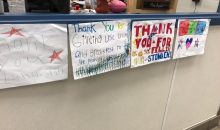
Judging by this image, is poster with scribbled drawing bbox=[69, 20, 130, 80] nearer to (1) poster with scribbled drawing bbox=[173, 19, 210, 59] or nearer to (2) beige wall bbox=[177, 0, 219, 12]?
(1) poster with scribbled drawing bbox=[173, 19, 210, 59]

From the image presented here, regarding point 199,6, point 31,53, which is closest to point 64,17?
point 31,53

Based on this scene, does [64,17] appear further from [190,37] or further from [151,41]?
[190,37]

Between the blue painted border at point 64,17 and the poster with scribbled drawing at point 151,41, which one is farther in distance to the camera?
the poster with scribbled drawing at point 151,41

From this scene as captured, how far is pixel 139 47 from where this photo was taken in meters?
1.27

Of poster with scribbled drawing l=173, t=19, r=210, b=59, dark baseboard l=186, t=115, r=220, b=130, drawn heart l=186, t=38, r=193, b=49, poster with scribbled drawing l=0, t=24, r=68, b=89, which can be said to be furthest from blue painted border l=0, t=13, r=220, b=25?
dark baseboard l=186, t=115, r=220, b=130

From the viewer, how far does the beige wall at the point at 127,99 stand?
1.08 meters

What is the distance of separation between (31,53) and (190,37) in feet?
3.47

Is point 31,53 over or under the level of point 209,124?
over

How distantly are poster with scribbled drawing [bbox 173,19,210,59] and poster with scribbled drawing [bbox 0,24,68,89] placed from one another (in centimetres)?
79

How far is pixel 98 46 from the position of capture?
3.65 ft

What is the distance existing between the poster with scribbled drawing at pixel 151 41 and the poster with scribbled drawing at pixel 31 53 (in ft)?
1.38

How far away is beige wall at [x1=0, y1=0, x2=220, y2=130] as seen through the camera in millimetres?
1078

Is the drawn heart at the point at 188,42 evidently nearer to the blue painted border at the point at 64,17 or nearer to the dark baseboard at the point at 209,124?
the blue painted border at the point at 64,17

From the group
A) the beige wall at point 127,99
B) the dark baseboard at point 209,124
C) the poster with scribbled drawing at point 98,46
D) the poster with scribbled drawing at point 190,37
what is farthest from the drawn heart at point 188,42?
the dark baseboard at point 209,124
